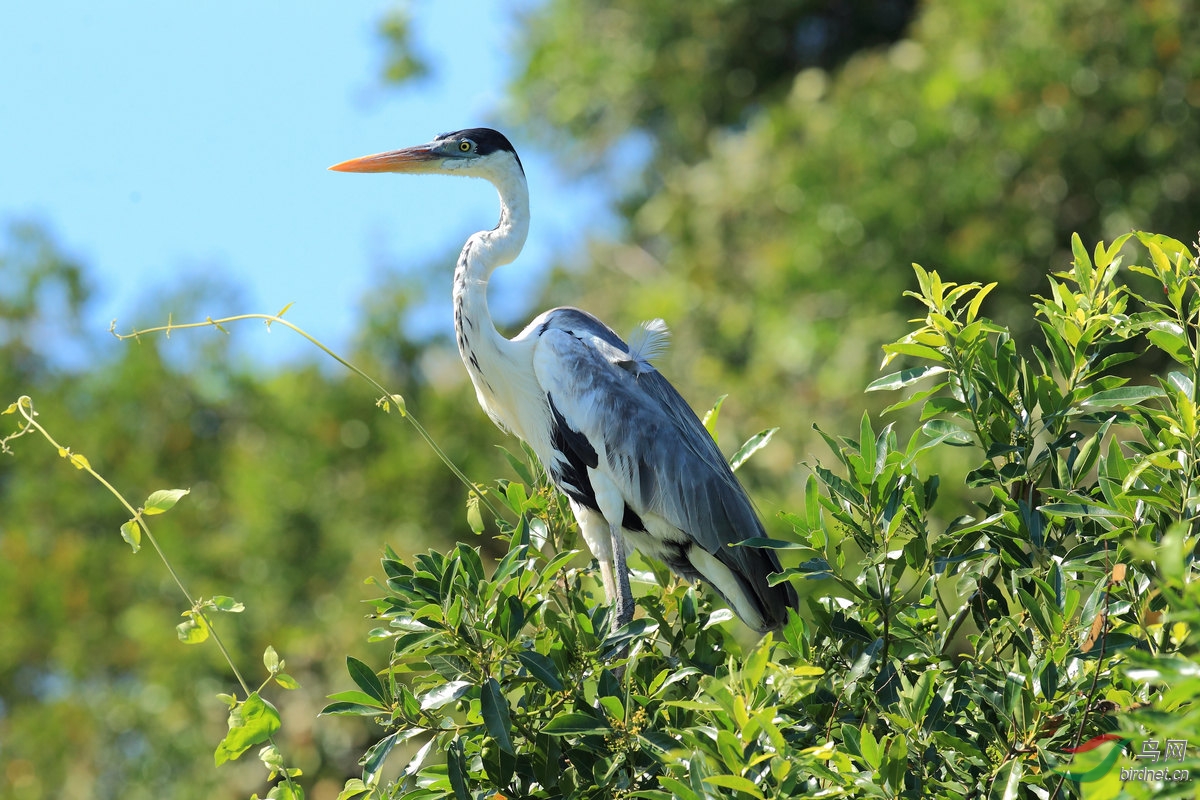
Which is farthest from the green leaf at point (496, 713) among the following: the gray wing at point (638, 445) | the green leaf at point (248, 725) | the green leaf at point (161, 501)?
the gray wing at point (638, 445)

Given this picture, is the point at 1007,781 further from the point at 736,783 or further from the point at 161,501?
the point at 161,501

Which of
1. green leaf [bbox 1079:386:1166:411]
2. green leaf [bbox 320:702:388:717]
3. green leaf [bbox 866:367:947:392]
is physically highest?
green leaf [bbox 866:367:947:392]

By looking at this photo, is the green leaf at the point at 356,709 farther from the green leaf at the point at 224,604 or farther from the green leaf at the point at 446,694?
the green leaf at the point at 224,604

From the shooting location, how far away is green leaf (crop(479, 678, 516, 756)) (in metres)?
2.16

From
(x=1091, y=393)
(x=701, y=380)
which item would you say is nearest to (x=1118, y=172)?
(x=701, y=380)

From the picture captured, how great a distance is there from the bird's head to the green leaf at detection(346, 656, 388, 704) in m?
2.30

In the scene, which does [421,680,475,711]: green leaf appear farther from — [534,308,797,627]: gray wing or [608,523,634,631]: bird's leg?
[534,308,797,627]: gray wing

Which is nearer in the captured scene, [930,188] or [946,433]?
[946,433]

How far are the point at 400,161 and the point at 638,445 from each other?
4.35ft

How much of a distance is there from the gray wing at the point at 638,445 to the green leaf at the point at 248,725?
173 centimetres

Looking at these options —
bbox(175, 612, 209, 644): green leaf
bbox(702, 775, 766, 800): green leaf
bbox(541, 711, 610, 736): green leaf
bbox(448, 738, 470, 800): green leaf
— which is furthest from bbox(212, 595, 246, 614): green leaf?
bbox(702, 775, 766, 800): green leaf

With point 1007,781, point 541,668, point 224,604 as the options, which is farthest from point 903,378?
point 224,604
